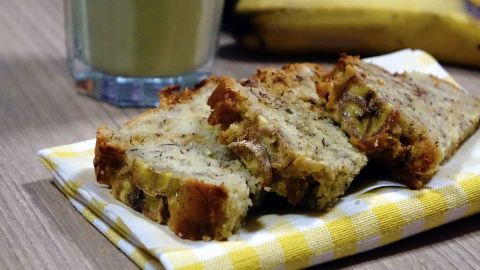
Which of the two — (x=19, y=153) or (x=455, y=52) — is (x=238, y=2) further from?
(x=19, y=153)

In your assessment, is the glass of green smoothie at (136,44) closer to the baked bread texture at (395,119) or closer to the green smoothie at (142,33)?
the green smoothie at (142,33)

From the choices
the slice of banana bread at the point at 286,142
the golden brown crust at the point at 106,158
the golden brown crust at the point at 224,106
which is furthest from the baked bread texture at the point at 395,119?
the golden brown crust at the point at 106,158

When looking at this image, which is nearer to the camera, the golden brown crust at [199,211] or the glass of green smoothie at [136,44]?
the golden brown crust at [199,211]

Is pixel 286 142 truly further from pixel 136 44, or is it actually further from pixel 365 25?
pixel 365 25

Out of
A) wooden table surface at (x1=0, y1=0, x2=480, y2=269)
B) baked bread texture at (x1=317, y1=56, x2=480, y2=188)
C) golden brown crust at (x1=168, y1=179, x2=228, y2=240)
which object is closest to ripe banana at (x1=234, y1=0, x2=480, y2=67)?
wooden table surface at (x1=0, y1=0, x2=480, y2=269)

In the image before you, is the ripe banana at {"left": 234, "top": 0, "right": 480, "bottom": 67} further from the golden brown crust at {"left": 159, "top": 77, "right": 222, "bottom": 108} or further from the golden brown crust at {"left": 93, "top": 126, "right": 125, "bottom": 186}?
the golden brown crust at {"left": 93, "top": 126, "right": 125, "bottom": 186}
